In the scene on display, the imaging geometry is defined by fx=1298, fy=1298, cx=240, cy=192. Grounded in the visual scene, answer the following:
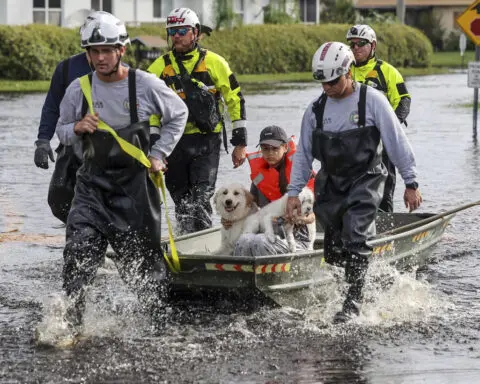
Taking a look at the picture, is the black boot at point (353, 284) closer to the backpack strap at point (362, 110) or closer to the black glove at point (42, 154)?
the backpack strap at point (362, 110)

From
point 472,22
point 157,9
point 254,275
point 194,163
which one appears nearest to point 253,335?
point 254,275

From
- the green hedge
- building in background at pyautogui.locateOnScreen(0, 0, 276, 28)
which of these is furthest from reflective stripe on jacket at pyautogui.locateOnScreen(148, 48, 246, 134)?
building in background at pyautogui.locateOnScreen(0, 0, 276, 28)

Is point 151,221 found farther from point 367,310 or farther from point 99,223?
point 367,310

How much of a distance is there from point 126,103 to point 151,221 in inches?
31.4

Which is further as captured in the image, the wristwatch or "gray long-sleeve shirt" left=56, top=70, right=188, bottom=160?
the wristwatch

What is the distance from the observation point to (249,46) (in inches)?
2142

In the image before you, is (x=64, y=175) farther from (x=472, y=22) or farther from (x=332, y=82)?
(x=472, y=22)

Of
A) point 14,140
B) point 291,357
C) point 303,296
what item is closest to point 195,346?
point 291,357

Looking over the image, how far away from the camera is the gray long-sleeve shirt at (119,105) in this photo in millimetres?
8422

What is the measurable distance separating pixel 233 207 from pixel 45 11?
45.3m

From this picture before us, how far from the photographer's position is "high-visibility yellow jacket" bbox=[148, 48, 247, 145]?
1149cm

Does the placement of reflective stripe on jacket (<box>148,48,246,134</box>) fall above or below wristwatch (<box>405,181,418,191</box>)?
above

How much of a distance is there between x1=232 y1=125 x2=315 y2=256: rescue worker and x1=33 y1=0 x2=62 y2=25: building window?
4472 centimetres

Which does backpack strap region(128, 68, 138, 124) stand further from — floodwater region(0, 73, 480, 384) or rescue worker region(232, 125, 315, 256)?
rescue worker region(232, 125, 315, 256)
